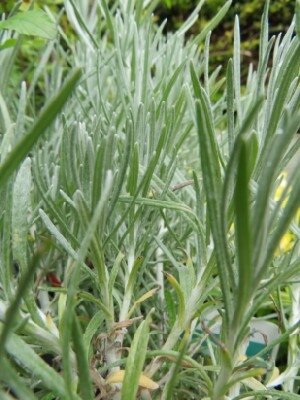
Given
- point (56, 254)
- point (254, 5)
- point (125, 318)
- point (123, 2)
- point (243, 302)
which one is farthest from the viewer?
point (254, 5)

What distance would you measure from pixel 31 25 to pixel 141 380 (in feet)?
1.10

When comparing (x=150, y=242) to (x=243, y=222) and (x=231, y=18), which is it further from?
(x=231, y=18)

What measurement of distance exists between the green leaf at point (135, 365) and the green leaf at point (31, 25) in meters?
0.30

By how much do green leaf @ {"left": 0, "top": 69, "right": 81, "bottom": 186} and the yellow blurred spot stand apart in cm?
15

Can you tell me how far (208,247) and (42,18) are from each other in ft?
0.97

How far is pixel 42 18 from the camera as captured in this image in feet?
1.73

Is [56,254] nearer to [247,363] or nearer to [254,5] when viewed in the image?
[247,363]

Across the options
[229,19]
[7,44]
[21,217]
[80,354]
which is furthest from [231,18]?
[80,354]

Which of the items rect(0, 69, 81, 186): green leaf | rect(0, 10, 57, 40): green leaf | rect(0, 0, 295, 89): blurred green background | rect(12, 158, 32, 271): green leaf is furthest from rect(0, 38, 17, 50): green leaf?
rect(0, 0, 295, 89): blurred green background

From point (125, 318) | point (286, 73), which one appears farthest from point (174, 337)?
point (286, 73)

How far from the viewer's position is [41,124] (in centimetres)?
18

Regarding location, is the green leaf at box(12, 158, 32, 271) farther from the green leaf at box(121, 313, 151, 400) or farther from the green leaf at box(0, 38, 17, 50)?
the green leaf at box(0, 38, 17, 50)

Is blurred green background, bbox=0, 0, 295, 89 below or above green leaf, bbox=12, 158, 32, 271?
above

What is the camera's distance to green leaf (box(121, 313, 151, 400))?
25 cm
